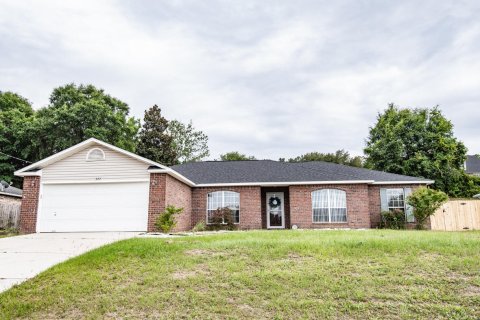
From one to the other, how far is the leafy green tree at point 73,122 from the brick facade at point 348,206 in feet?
67.0

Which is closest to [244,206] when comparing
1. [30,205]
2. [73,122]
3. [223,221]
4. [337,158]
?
[223,221]

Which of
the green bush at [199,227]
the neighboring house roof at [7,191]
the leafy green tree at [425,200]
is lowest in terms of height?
the green bush at [199,227]

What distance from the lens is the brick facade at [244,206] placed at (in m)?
18.9

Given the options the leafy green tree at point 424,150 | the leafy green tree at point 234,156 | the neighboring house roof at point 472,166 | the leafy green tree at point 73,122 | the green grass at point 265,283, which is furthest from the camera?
the neighboring house roof at point 472,166

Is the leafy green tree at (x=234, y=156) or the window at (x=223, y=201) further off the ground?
the leafy green tree at (x=234, y=156)

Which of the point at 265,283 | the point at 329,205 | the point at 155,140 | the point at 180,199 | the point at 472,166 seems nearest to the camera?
the point at 265,283

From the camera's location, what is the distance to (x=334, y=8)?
13375 mm

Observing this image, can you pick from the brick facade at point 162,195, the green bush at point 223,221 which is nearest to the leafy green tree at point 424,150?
the green bush at point 223,221

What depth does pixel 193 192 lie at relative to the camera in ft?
63.8

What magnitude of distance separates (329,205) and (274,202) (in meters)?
3.20

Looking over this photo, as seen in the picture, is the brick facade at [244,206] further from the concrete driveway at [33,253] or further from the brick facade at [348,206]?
the concrete driveway at [33,253]

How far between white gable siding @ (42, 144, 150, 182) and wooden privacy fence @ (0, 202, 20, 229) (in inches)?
255

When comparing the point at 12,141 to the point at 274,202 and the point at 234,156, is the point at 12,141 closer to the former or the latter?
the point at 274,202

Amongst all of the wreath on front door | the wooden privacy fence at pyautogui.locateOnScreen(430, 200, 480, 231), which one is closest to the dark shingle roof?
the wreath on front door
